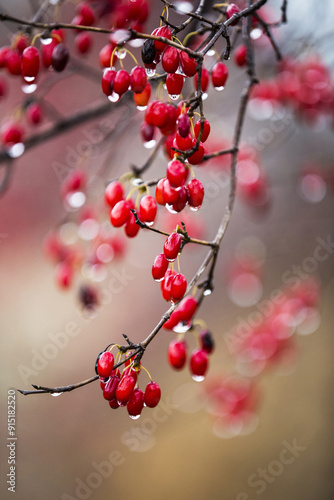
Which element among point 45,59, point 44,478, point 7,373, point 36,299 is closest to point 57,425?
point 44,478

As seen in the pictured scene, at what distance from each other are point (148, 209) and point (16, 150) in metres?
0.81

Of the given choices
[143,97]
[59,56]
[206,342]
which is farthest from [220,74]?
[206,342]

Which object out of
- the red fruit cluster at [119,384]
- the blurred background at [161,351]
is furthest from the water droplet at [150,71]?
the blurred background at [161,351]

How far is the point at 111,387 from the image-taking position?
0.69m

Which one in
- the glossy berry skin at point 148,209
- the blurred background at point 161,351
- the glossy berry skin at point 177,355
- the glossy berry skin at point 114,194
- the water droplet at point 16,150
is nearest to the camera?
the glossy berry skin at point 148,209

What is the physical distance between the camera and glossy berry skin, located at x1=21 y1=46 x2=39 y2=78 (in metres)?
0.87

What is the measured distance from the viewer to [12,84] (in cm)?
407

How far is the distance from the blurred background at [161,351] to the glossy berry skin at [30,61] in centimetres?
146

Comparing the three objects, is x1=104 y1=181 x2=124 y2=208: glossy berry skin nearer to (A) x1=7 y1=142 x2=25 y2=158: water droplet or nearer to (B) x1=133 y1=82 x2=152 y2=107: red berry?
(B) x1=133 y1=82 x2=152 y2=107: red berry

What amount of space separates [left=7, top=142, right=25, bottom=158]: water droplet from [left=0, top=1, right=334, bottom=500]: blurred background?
1.09 metres

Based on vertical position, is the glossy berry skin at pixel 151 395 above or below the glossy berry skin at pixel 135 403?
below

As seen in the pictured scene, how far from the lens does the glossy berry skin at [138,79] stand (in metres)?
0.79

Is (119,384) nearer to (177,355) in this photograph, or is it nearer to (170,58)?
(177,355)

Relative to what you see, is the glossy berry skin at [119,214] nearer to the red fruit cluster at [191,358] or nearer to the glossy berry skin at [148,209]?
the glossy berry skin at [148,209]
